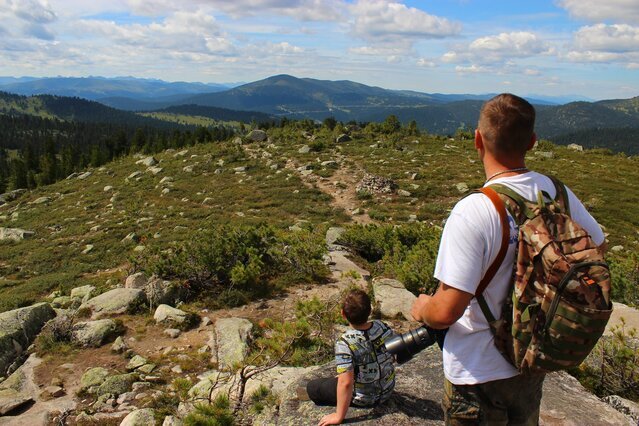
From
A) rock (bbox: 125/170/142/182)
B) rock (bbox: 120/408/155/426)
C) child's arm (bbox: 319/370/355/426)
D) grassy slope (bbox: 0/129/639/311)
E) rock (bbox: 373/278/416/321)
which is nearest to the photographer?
child's arm (bbox: 319/370/355/426)

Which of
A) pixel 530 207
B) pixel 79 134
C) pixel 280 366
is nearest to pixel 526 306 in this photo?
pixel 530 207

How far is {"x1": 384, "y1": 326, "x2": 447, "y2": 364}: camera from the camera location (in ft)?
10.8

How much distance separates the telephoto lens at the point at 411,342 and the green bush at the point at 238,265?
7.07 meters

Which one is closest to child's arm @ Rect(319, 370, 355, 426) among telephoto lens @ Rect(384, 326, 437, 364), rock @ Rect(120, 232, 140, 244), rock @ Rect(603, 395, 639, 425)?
telephoto lens @ Rect(384, 326, 437, 364)

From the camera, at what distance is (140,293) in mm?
10258

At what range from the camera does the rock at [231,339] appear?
737 cm

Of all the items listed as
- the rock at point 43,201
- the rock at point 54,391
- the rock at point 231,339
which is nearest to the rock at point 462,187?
the rock at point 231,339

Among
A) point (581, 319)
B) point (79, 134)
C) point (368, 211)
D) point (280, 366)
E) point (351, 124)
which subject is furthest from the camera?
point (79, 134)

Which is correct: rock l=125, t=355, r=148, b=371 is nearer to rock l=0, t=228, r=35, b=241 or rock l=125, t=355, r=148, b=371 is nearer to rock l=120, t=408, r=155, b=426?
rock l=120, t=408, r=155, b=426

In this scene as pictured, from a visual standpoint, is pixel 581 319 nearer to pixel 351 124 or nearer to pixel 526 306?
pixel 526 306

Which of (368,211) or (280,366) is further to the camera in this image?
(368,211)

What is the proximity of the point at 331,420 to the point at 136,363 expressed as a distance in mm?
5136

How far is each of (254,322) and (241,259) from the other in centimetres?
261

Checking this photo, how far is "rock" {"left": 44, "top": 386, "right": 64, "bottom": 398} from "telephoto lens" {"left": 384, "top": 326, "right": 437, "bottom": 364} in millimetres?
6455
